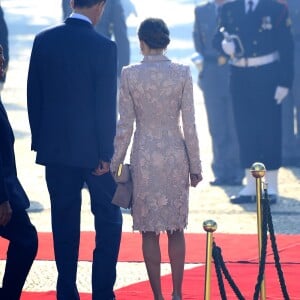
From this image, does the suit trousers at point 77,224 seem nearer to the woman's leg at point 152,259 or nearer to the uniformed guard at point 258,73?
the woman's leg at point 152,259

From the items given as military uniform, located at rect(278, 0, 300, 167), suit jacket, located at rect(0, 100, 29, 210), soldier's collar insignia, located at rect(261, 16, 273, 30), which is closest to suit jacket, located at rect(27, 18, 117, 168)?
suit jacket, located at rect(0, 100, 29, 210)

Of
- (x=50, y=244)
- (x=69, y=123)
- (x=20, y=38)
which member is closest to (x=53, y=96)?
(x=69, y=123)

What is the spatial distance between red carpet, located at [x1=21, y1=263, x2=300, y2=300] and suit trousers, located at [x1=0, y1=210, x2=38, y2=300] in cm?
122

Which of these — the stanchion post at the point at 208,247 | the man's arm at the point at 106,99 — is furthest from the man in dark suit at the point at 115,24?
the stanchion post at the point at 208,247

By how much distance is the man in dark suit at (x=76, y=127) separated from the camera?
→ 8.08 metres

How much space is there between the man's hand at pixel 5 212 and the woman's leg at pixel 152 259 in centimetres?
140

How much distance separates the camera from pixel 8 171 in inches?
290

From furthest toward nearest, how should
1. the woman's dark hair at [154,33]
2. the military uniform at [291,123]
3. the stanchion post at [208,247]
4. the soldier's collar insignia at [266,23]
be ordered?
the military uniform at [291,123], the soldier's collar insignia at [266,23], the woman's dark hair at [154,33], the stanchion post at [208,247]

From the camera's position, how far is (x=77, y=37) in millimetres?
8133

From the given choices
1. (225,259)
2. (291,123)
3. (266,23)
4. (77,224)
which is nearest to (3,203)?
(77,224)

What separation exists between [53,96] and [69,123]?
0.55 ft

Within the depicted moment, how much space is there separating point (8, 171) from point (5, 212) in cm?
31

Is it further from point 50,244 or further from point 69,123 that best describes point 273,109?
point 69,123

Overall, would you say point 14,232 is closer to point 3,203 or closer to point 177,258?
point 3,203
